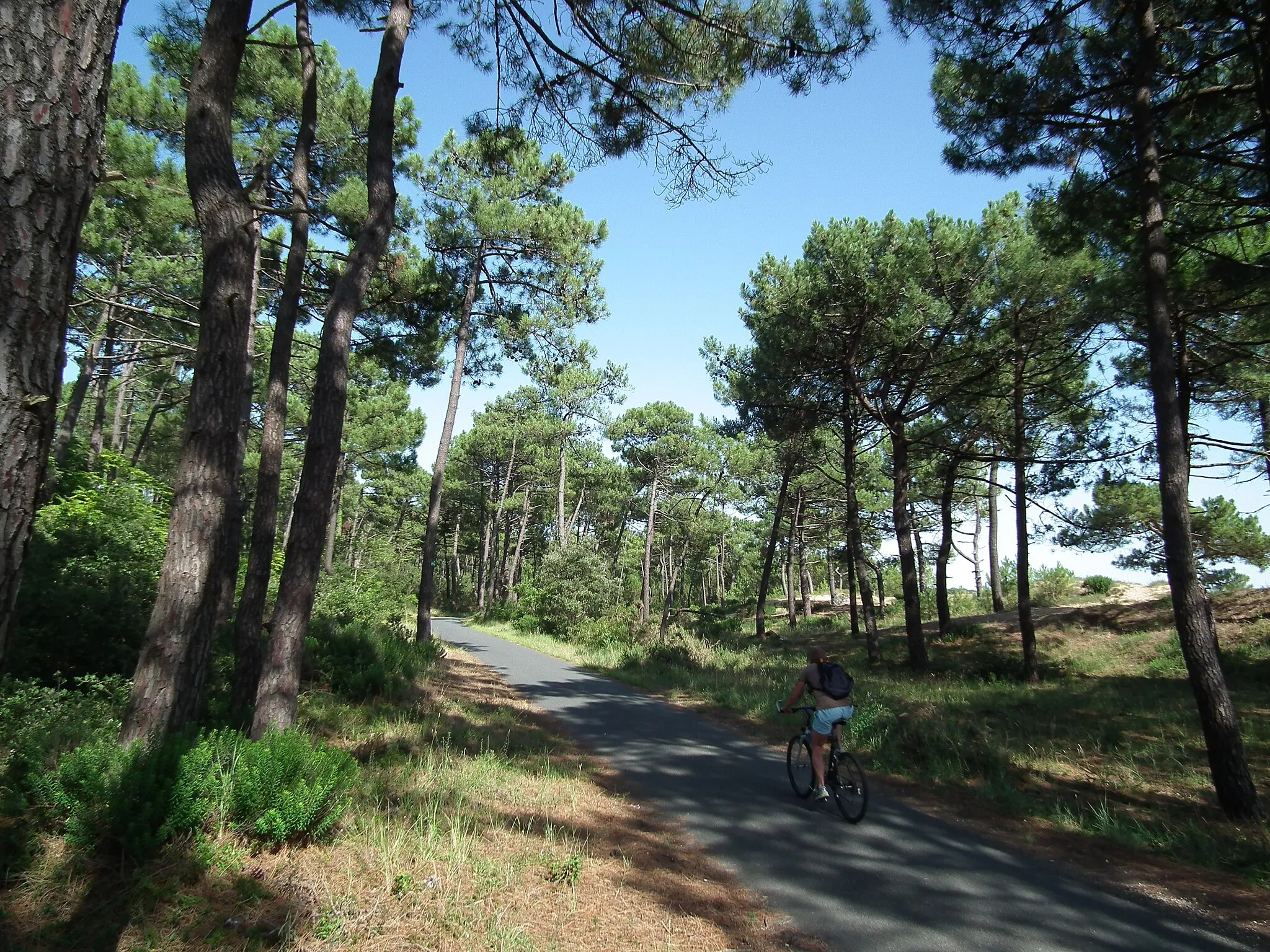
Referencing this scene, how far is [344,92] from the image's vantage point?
10703 millimetres

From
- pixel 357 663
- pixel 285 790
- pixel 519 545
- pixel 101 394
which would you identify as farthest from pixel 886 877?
pixel 519 545

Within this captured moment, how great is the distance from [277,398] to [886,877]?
872 cm

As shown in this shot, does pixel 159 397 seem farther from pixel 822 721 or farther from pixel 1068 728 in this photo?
pixel 1068 728

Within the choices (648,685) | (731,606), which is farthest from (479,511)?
(648,685)

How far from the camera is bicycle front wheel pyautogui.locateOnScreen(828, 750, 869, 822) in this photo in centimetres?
579

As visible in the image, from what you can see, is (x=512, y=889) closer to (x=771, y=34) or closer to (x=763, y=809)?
(x=763, y=809)

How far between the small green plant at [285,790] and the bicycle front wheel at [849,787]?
4.22 meters

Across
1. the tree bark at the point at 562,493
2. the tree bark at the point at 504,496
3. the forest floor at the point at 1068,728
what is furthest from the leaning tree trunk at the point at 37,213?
the tree bark at the point at 504,496

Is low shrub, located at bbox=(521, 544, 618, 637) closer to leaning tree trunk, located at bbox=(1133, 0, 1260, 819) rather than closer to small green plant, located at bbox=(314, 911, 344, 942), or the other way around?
leaning tree trunk, located at bbox=(1133, 0, 1260, 819)

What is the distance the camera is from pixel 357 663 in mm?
9734

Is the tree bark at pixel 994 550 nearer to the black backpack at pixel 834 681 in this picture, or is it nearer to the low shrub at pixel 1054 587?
the low shrub at pixel 1054 587

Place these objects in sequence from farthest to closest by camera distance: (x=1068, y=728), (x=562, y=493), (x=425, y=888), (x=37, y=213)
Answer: (x=562, y=493), (x=1068, y=728), (x=425, y=888), (x=37, y=213)

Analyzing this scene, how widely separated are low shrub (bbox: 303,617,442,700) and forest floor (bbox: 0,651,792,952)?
3349mm

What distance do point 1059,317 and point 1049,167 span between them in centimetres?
509
